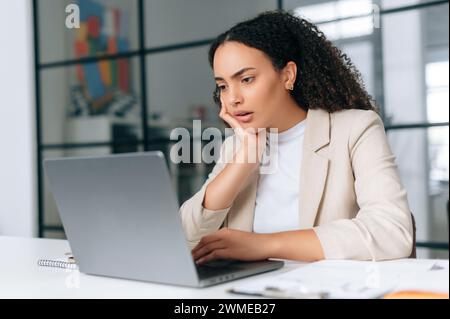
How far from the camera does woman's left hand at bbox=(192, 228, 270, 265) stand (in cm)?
106

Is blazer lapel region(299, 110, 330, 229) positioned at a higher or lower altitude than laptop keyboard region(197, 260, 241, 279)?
higher

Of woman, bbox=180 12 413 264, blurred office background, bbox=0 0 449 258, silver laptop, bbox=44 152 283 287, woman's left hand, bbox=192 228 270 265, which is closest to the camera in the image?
silver laptop, bbox=44 152 283 287

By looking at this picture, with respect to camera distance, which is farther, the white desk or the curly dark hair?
the curly dark hair

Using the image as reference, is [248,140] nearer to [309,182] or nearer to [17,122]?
[309,182]

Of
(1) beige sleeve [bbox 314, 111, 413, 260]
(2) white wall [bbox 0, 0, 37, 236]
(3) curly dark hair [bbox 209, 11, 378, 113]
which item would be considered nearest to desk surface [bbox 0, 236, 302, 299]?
(1) beige sleeve [bbox 314, 111, 413, 260]

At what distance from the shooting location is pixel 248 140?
4.75 feet

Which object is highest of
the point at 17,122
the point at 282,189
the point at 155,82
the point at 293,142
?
the point at 155,82

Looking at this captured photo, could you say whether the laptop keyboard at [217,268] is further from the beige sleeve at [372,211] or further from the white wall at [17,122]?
the white wall at [17,122]

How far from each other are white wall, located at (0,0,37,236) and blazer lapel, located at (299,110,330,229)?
2870 mm

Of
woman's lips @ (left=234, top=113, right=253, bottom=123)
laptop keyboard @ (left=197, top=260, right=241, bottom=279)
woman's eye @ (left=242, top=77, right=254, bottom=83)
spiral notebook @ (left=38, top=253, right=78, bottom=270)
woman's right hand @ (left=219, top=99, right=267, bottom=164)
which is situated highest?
woman's eye @ (left=242, top=77, right=254, bottom=83)

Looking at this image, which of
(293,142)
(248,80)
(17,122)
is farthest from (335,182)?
(17,122)

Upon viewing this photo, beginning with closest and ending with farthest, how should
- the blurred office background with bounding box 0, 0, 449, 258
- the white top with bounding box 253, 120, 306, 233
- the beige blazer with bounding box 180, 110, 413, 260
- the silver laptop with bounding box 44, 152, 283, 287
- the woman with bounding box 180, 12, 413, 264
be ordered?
the silver laptop with bounding box 44, 152, 283, 287, the beige blazer with bounding box 180, 110, 413, 260, the woman with bounding box 180, 12, 413, 264, the white top with bounding box 253, 120, 306, 233, the blurred office background with bounding box 0, 0, 449, 258

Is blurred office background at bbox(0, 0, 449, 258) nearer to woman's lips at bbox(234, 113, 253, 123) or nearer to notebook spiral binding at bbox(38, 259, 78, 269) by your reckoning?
woman's lips at bbox(234, 113, 253, 123)

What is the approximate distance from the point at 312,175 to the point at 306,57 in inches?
14.4
